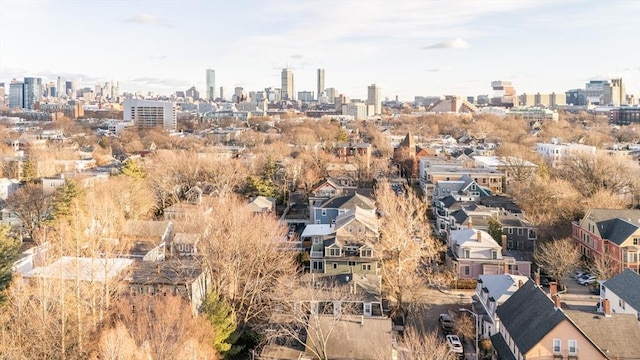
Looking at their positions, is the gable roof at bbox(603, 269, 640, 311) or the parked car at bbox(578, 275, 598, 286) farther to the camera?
the parked car at bbox(578, 275, 598, 286)

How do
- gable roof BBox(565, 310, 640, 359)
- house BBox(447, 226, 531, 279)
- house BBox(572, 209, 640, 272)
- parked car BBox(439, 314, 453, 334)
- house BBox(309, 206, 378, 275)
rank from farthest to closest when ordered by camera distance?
house BBox(447, 226, 531, 279)
house BBox(572, 209, 640, 272)
house BBox(309, 206, 378, 275)
parked car BBox(439, 314, 453, 334)
gable roof BBox(565, 310, 640, 359)

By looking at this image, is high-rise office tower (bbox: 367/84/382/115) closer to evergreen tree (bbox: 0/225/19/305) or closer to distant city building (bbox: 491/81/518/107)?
distant city building (bbox: 491/81/518/107)

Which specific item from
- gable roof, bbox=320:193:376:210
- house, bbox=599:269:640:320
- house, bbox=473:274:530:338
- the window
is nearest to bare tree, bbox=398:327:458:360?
house, bbox=473:274:530:338

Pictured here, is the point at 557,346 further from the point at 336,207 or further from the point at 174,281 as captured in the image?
the point at 336,207

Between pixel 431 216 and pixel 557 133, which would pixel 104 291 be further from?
pixel 557 133

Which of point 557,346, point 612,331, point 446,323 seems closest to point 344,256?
point 446,323

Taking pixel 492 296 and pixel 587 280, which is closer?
pixel 492 296

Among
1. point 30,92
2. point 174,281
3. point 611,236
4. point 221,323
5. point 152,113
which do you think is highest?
point 30,92
